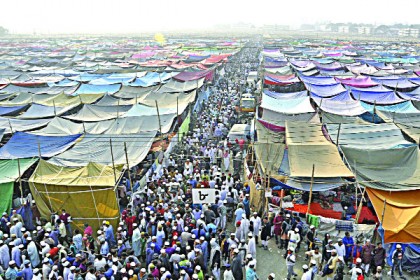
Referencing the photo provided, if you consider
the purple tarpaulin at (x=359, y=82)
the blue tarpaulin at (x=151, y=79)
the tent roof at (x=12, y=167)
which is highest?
the purple tarpaulin at (x=359, y=82)

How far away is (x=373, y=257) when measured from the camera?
27.9ft

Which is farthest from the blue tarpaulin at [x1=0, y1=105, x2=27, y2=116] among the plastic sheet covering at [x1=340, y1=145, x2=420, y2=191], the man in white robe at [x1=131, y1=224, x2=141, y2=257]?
the plastic sheet covering at [x1=340, y1=145, x2=420, y2=191]

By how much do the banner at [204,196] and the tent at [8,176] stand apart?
5.05 metres

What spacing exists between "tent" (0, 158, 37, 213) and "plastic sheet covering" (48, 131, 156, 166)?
784 millimetres

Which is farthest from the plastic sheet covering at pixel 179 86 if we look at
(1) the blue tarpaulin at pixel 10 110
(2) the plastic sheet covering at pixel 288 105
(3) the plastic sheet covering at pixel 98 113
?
(1) the blue tarpaulin at pixel 10 110

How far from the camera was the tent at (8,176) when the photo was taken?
1059 cm

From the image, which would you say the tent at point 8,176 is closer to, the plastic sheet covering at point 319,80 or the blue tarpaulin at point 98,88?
the blue tarpaulin at point 98,88

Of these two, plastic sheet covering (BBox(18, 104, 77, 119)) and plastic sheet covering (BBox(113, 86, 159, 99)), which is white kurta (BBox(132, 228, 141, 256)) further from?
plastic sheet covering (BBox(113, 86, 159, 99))

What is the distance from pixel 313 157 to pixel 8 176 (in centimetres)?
913

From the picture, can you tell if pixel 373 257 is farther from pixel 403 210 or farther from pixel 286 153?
pixel 286 153

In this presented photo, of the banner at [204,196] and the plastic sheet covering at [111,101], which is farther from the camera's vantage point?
the plastic sheet covering at [111,101]

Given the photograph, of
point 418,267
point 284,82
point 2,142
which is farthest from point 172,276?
point 284,82

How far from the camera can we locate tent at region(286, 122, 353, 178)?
10930 millimetres

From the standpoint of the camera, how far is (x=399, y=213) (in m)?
9.36
